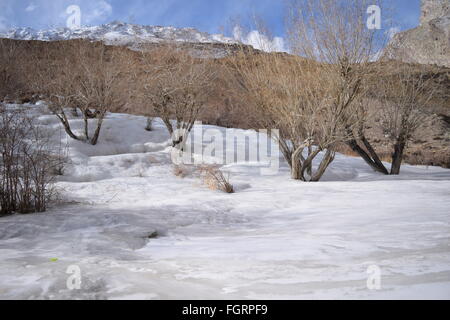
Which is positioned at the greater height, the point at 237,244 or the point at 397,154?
the point at 397,154

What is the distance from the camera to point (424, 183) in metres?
5.23

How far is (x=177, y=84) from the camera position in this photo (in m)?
8.64

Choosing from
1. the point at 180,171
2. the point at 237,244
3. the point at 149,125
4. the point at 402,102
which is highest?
the point at 402,102

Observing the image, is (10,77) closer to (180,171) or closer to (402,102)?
(180,171)

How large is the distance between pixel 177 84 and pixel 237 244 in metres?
7.00

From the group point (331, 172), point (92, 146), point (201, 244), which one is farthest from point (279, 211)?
point (92, 146)

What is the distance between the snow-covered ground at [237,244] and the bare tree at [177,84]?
4243 mm

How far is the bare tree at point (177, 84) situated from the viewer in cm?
873

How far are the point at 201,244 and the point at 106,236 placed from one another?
2.75 feet

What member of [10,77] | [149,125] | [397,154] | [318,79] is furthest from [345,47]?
[10,77]

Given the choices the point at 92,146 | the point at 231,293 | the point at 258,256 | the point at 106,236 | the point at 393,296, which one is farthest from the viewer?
the point at 92,146

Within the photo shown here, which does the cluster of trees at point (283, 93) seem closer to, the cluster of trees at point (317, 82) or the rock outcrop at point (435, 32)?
the cluster of trees at point (317, 82)

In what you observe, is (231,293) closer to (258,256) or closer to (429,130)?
(258,256)

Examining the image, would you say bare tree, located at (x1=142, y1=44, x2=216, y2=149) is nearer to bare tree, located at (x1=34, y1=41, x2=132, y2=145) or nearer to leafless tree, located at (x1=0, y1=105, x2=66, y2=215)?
bare tree, located at (x1=34, y1=41, x2=132, y2=145)
